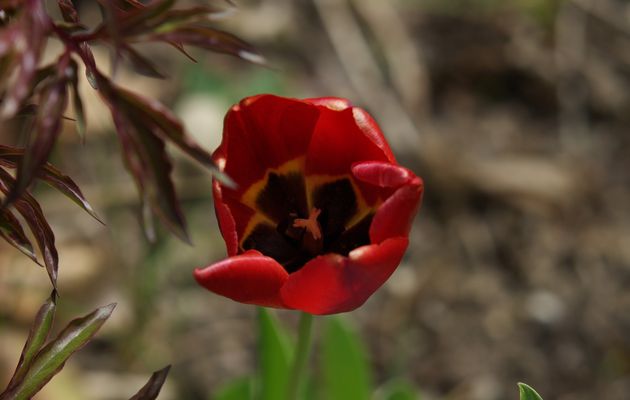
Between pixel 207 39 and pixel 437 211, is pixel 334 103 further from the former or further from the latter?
pixel 437 211

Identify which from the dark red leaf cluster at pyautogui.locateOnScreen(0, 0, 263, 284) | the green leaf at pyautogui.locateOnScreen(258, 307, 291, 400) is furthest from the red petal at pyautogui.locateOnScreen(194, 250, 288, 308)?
the green leaf at pyautogui.locateOnScreen(258, 307, 291, 400)

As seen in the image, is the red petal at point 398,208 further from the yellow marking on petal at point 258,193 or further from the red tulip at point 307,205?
the yellow marking on petal at point 258,193

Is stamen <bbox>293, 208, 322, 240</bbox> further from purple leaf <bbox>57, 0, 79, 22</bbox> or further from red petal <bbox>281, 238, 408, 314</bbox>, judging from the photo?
purple leaf <bbox>57, 0, 79, 22</bbox>

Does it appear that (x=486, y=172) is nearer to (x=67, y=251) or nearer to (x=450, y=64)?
(x=450, y=64)

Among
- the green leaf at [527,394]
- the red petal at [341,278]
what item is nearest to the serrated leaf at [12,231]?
the red petal at [341,278]

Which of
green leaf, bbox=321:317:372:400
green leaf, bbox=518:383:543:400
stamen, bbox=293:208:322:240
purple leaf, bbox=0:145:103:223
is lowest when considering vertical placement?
green leaf, bbox=321:317:372:400
